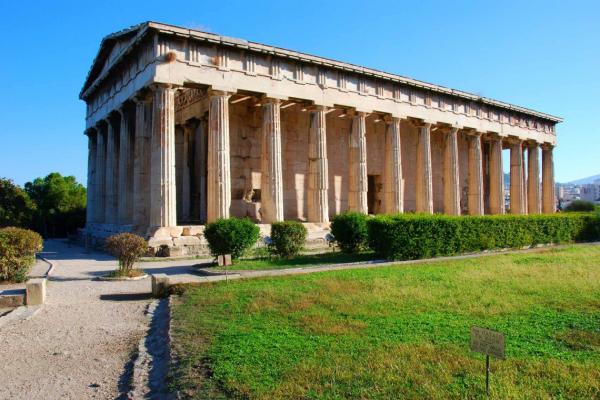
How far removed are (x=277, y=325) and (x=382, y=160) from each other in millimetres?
24154

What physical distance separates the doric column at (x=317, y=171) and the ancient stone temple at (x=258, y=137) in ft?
0.17

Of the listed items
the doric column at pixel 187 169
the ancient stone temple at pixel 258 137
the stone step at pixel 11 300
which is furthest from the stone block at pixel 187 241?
the doric column at pixel 187 169

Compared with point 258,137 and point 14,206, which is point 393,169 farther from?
point 14,206

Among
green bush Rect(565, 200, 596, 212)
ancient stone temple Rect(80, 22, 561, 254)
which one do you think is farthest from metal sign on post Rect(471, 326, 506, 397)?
green bush Rect(565, 200, 596, 212)

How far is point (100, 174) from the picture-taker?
27297 mm

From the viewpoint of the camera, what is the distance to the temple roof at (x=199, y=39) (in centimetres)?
1867

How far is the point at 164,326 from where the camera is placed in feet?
25.5

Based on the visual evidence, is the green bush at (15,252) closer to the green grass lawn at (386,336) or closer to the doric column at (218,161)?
the green grass lawn at (386,336)

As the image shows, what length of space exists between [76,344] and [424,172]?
76.6 ft

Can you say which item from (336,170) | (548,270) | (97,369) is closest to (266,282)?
(97,369)

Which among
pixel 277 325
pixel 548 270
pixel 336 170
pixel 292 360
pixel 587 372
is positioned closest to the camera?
pixel 587 372

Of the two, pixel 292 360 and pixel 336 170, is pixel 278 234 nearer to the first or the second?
pixel 292 360

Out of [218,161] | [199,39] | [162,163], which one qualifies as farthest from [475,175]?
[162,163]

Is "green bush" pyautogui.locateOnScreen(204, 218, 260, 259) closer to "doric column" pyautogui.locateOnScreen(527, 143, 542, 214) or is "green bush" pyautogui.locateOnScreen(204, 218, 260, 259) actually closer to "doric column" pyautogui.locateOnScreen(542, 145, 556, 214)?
"doric column" pyautogui.locateOnScreen(527, 143, 542, 214)
